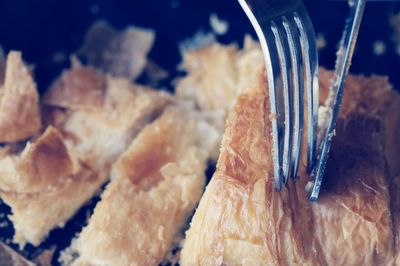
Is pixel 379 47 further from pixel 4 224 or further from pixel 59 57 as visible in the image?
pixel 4 224

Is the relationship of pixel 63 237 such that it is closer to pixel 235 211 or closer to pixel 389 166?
pixel 235 211

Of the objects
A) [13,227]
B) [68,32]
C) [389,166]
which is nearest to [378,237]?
[389,166]

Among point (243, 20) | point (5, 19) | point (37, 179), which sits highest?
point (243, 20)

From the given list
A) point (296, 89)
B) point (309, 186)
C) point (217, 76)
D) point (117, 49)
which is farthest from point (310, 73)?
point (117, 49)

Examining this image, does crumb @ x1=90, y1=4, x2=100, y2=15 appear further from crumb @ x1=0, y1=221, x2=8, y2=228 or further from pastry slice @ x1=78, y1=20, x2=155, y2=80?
crumb @ x1=0, y1=221, x2=8, y2=228

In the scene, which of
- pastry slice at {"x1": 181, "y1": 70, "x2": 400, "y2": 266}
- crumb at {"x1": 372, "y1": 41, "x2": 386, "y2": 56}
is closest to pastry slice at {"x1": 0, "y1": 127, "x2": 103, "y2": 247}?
pastry slice at {"x1": 181, "y1": 70, "x2": 400, "y2": 266}

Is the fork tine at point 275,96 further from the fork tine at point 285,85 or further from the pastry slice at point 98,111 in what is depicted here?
the pastry slice at point 98,111
